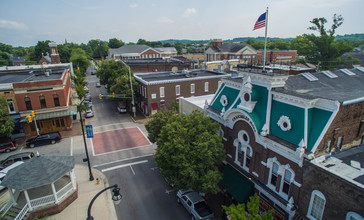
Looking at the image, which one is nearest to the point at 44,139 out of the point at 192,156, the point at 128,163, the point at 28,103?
the point at 28,103

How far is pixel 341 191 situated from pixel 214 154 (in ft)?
27.6

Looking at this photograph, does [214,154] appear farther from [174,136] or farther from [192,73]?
[192,73]

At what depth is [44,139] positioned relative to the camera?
102ft

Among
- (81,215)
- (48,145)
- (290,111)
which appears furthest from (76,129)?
(290,111)

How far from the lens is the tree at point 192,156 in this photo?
16.1 m

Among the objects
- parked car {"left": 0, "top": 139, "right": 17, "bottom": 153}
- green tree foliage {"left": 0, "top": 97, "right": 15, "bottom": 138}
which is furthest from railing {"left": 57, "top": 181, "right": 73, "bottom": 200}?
parked car {"left": 0, "top": 139, "right": 17, "bottom": 153}

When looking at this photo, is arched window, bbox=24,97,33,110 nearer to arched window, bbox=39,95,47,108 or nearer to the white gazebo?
arched window, bbox=39,95,47,108

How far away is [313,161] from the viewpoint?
41.7ft

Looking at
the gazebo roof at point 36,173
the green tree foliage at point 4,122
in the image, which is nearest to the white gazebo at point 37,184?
the gazebo roof at point 36,173

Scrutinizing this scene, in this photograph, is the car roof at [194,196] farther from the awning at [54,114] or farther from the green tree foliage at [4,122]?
the awning at [54,114]

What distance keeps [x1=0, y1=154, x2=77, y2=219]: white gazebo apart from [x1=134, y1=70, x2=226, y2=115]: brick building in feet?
75.7

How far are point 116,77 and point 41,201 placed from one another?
33558 mm

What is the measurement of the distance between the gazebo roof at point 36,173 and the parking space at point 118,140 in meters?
10.1

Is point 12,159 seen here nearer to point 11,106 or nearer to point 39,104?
point 39,104
